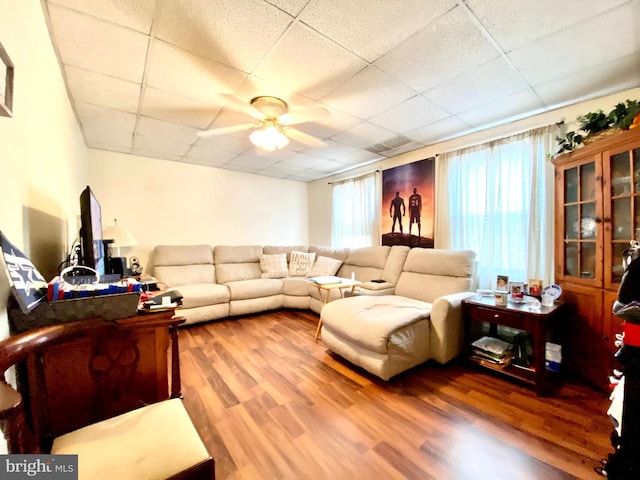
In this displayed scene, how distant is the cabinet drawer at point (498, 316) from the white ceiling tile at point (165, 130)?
337 centimetres

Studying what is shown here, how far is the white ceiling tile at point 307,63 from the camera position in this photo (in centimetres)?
152

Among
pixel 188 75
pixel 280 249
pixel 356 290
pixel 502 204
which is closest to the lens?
pixel 188 75

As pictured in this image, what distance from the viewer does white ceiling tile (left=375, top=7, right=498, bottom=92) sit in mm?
1423

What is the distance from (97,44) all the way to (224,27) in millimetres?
832

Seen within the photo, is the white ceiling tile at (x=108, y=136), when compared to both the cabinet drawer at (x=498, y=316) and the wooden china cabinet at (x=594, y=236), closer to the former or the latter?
the cabinet drawer at (x=498, y=316)

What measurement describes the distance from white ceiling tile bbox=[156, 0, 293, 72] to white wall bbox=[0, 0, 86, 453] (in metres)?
0.59

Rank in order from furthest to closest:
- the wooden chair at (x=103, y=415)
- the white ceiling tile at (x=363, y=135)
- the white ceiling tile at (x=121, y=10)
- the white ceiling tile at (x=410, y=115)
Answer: the white ceiling tile at (x=363, y=135), the white ceiling tile at (x=410, y=115), the white ceiling tile at (x=121, y=10), the wooden chair at (x=103, y=415)

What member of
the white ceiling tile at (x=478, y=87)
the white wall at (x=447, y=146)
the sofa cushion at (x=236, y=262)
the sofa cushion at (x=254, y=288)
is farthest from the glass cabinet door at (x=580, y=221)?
the sofa cushion at (x=236, y=262)

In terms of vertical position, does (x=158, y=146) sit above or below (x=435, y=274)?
above

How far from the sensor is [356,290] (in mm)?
3096

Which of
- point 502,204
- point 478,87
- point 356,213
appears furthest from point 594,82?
point 356,213

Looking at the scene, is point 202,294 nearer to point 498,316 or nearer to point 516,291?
point 498,316

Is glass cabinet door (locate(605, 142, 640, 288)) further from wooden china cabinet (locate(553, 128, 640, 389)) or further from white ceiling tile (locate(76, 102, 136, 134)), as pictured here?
white ceiling tile (locate(76, 102, 136, 134))
